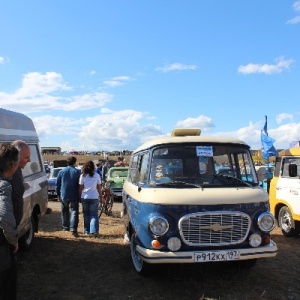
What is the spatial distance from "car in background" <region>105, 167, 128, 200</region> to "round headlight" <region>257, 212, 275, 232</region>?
1353cm

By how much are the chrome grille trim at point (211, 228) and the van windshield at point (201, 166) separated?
667 millimetres

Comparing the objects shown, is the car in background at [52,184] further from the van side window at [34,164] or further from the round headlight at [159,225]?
the round headlight at [159,225]

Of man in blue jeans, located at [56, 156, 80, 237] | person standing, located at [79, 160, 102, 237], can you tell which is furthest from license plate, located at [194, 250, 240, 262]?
man in blue jeans, located at [56, 156, 80, 237]

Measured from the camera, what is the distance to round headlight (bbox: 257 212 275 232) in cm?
579

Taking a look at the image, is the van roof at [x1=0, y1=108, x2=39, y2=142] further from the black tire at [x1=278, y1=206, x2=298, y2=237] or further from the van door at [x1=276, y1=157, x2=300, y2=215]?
the black tire at [x1=278, y1=206, x2=298, y2=237]

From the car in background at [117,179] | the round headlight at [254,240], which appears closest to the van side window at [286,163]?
the round headlight at [254,240]

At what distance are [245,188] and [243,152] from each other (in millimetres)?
744

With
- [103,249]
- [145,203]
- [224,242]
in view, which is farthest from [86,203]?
[224,242]

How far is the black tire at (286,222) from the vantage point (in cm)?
A: 977

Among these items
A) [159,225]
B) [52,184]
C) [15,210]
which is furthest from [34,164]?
[52,184]

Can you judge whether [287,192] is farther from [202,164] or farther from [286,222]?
[202,164]

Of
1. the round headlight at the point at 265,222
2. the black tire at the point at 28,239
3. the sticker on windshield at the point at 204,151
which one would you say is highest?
the sticker on windshield at the point at 204,151

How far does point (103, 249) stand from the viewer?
8.47 meters

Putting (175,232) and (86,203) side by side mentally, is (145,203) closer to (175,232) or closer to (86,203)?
(175,232)
